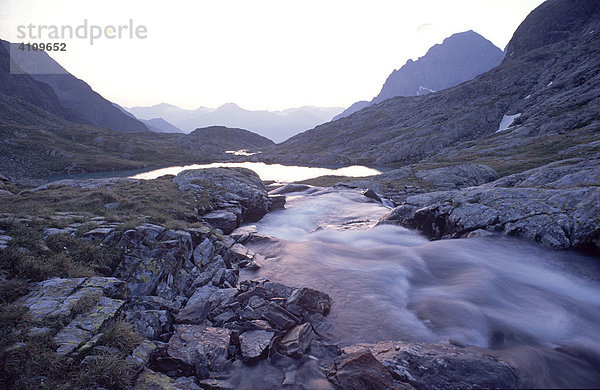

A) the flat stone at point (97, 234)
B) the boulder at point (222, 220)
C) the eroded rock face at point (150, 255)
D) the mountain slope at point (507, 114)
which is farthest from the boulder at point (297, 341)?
the mountain slope at point (507, 114)

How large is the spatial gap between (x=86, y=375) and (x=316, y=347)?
21.6ft

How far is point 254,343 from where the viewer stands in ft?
28.8

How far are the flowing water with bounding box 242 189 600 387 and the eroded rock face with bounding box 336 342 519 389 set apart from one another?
0.83 m

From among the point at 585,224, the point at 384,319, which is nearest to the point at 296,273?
the point at 384,319

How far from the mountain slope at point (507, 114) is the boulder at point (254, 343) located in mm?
49549

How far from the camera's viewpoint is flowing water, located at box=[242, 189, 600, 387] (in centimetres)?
902

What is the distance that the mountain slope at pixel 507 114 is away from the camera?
64.8 meters

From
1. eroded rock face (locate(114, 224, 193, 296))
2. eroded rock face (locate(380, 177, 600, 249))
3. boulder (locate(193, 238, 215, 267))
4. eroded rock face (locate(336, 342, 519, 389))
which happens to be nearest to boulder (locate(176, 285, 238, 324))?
eroded rock face (locate(114, 224, 193, 296))

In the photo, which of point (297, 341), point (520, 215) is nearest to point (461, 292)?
point (297, 341)

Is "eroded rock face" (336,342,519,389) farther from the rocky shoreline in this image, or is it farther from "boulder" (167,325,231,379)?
"boulder" (167,325,231,379)

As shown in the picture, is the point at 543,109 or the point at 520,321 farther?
the point at 543,109

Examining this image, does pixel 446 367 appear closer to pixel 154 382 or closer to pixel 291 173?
pixel 154 382

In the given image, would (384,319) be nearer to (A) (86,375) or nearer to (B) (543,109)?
(A) (86,375)

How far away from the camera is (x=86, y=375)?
18.0 feet
